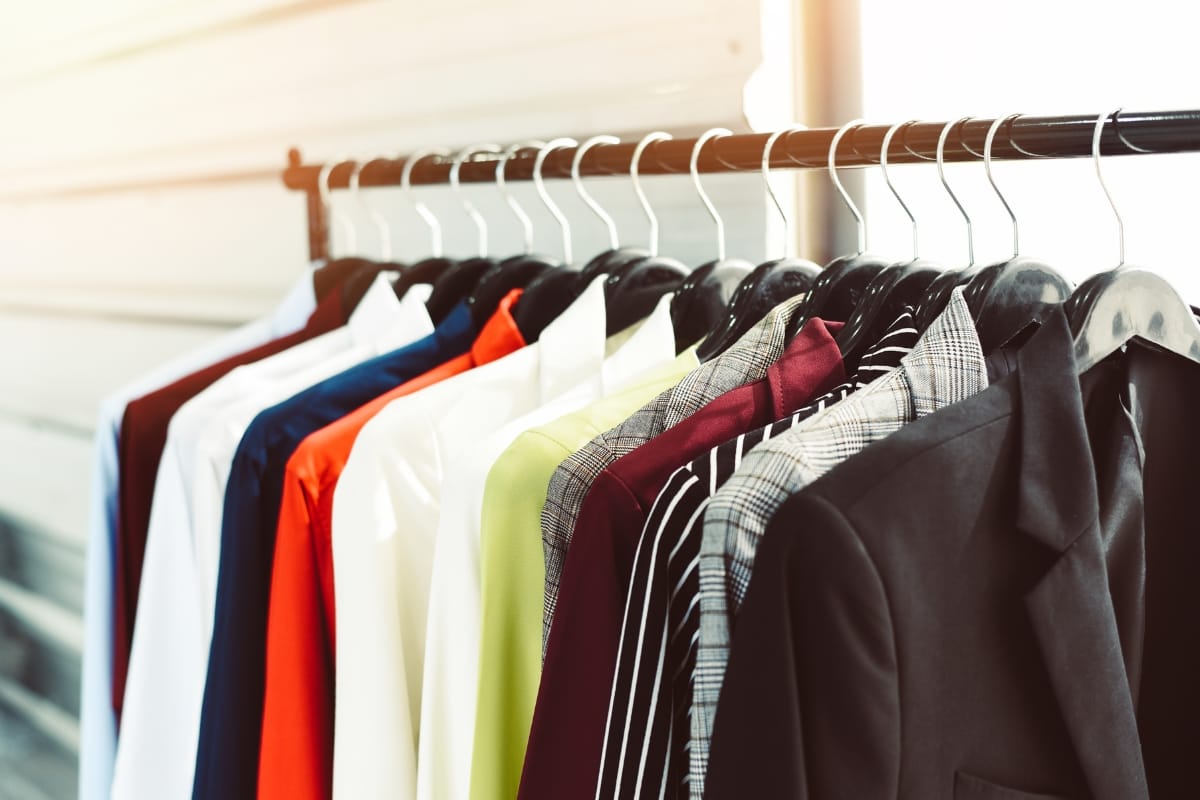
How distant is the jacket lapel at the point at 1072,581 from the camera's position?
60cm

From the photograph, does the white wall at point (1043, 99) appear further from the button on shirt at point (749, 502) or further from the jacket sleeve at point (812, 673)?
the jacket sleeve at point (812, 673)

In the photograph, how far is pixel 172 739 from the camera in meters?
1.00

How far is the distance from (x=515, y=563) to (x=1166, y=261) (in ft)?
2.52

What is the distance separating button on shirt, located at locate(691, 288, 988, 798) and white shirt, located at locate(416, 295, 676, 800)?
0.70 feet

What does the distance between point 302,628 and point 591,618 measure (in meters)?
0.34

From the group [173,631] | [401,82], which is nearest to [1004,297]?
[173,631]

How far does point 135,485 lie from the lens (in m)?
1.08

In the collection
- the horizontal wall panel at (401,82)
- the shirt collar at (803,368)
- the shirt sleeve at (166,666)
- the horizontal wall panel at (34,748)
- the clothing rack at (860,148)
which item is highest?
the horizontal wall panel at (401,82)

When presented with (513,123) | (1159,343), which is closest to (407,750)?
(1159,343)

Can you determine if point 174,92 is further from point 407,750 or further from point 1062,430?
point 1062,430

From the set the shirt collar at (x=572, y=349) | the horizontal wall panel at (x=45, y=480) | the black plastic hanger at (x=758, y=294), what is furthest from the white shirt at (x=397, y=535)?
the horizontal wall panel at (x=45, y=480)

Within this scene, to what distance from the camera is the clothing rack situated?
26.0 inches

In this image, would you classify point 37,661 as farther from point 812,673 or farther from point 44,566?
point 812,673

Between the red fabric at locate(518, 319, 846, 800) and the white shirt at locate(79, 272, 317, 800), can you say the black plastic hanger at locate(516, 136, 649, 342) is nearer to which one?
the red fabric at locate(518, 319, 846, 800)
